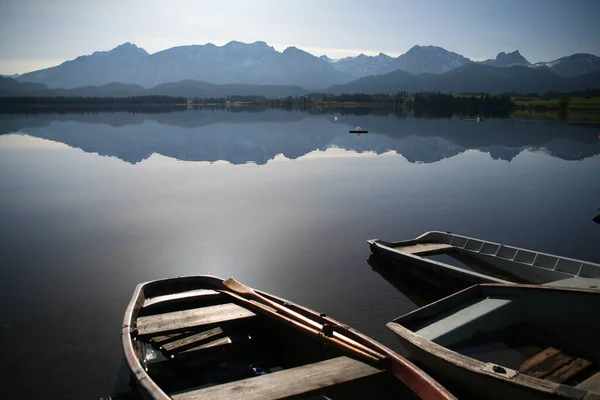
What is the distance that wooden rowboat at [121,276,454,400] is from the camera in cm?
709

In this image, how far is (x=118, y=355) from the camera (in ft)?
35.6

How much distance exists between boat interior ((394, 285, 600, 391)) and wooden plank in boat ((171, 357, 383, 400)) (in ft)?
9.65

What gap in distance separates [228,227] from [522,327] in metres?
14.0

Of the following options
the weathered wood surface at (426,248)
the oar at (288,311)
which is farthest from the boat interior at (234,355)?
the weathered wood surface at (426,248)

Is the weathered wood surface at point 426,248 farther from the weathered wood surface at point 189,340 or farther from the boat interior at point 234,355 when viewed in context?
the weathered wood surface at point 189,340

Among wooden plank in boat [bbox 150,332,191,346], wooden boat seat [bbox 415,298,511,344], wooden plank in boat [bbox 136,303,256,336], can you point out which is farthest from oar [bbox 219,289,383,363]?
wooden boat seat [bbox 415,298,511,344]

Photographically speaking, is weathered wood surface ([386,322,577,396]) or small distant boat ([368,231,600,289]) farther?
small distant boat ([368,231,600,289])

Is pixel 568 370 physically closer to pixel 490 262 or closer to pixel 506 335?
pixel 506 335

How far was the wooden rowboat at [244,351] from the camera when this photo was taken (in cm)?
709

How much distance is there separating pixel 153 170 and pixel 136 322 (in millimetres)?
33012

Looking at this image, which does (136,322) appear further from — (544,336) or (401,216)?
(401,216)

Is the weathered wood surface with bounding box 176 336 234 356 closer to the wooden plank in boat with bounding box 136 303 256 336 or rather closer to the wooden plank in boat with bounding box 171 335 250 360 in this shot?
the wooden plank in boat with bounding box 171 335 250 360

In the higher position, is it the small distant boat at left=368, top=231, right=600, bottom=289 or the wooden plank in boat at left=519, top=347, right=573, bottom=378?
the small distant boat at left=368, top=231, right=600, bottom=289

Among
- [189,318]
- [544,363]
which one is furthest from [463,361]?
[189,318]
